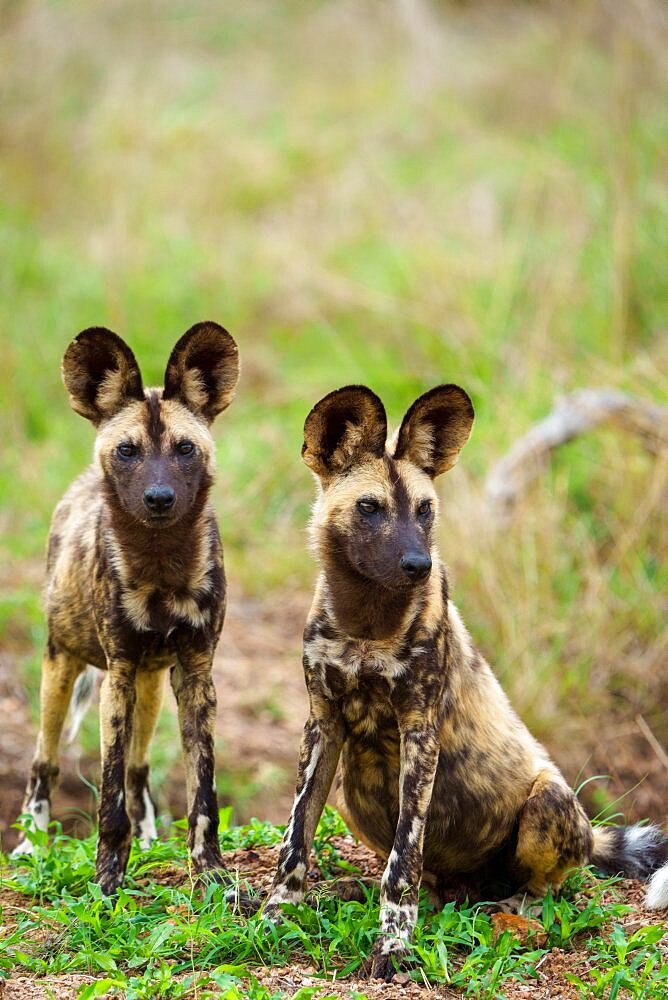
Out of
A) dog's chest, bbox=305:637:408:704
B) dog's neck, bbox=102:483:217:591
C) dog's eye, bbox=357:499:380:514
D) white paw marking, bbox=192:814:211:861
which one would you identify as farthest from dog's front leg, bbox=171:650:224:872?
dog's eye, bbox=357:499:380:514

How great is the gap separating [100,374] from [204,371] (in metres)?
0.32

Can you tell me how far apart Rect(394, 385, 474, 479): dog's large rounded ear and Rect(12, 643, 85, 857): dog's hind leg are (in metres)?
1.57

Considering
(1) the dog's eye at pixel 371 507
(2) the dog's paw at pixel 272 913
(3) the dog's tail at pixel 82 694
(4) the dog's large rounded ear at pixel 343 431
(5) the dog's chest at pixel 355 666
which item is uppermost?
(4) the dog's large rounded ear at pixel 343 431

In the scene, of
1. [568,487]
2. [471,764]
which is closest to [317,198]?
[568,487]

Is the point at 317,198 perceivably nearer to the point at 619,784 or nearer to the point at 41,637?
the point at 41,637

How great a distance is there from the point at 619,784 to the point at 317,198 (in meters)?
7.19

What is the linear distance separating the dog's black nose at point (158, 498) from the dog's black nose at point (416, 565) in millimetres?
696

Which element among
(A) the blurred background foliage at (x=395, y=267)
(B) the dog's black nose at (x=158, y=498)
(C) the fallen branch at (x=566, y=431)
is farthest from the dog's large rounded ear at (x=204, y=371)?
(C) the fallen branch at (x=566, y=431)

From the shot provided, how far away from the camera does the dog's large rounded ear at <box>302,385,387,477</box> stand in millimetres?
3357

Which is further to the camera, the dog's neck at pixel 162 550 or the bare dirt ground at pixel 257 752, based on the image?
the bare dirt ground at pixel 257 752

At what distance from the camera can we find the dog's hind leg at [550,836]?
3.48m

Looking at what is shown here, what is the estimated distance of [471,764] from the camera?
11.7 ft

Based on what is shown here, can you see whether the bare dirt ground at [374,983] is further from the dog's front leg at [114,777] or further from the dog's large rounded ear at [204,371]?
the dog's large rounded ear at [204,371]

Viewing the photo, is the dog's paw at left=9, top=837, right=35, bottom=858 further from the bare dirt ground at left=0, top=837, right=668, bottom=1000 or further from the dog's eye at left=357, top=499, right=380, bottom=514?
the dog's eye at left=357, top=499, right=380, bottom=514
